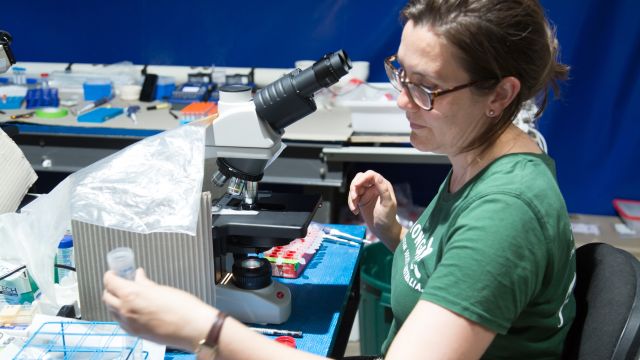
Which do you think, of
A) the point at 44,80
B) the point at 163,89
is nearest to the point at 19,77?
the point at 44,80

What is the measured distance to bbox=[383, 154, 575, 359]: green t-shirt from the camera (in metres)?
0.86

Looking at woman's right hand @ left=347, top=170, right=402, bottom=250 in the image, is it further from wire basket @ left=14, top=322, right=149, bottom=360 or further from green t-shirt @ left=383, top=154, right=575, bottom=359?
wire basket @ left=14, top=322, right=149, bottom=360

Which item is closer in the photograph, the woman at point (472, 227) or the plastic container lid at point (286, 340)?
the woman at point (472, 227)

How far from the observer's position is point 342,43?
304 centimetres

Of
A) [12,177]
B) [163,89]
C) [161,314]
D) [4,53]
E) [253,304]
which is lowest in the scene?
[163,89]

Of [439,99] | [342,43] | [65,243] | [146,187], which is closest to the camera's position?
[439,99]

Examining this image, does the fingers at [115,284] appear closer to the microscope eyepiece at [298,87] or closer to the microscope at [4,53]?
the microscope eyepiece at [298,87]

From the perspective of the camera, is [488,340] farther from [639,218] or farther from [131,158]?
[639,218]

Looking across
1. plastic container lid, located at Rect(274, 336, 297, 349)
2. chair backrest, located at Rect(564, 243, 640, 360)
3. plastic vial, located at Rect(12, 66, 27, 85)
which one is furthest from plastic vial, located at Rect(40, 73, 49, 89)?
chair backrest, located at Rect(564, 243, 640, 360)

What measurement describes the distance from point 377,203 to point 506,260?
62cm

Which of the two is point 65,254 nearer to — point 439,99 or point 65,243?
point 65,243

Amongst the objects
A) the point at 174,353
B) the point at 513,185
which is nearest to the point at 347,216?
the point at 174,353

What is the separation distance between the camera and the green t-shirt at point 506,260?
2.83 feet

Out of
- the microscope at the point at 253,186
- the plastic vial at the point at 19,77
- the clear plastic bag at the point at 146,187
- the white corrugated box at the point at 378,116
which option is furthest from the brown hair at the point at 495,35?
the plastic vial at the point at 19,77
